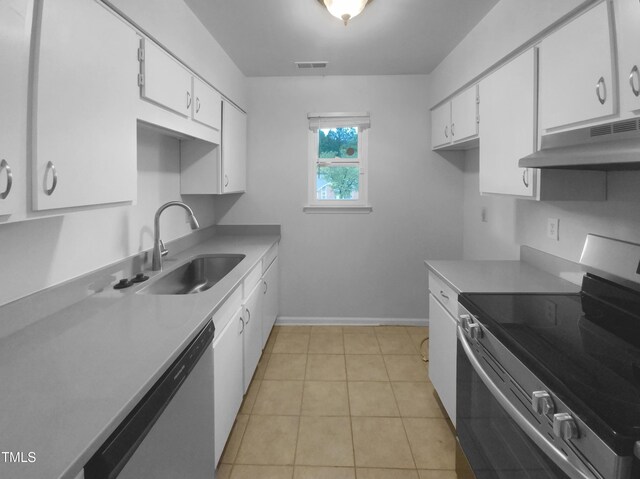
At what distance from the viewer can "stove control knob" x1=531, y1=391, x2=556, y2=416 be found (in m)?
0.99

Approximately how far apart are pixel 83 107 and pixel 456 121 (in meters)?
2.44

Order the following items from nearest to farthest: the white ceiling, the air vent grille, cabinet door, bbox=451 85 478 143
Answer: the air vent grille < the white ceiling < cabinet door, bbox=451 85 478 143

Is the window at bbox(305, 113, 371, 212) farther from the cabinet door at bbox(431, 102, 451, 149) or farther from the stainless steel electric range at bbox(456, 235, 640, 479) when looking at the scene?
the stainless steel electric range at bbox(456, 235, 640, 479)

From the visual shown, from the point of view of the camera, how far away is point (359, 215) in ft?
12.3

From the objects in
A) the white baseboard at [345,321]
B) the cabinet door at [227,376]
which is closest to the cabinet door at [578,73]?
the cabinet door at [227,376]

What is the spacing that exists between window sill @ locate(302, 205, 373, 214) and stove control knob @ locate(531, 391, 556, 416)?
278 centimetres

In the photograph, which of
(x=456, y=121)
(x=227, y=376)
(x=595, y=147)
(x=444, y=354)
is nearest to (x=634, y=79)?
(x=595, y=147)

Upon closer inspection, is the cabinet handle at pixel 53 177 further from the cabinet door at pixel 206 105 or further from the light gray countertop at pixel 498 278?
the light gray countertop at pixel 498 278

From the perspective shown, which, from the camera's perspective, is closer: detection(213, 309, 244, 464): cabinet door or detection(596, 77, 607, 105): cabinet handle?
detection(596, 77, 607, 105): cabinet handle

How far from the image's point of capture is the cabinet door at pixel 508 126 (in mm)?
1834

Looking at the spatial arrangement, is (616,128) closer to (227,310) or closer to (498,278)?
(498,278)

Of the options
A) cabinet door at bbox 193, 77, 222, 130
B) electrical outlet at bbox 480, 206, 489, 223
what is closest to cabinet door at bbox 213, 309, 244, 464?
cabinet door at bbox 193, 77, 222, 130

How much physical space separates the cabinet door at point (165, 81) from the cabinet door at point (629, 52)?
1741 millimetres

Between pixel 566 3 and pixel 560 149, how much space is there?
2.07 feet
